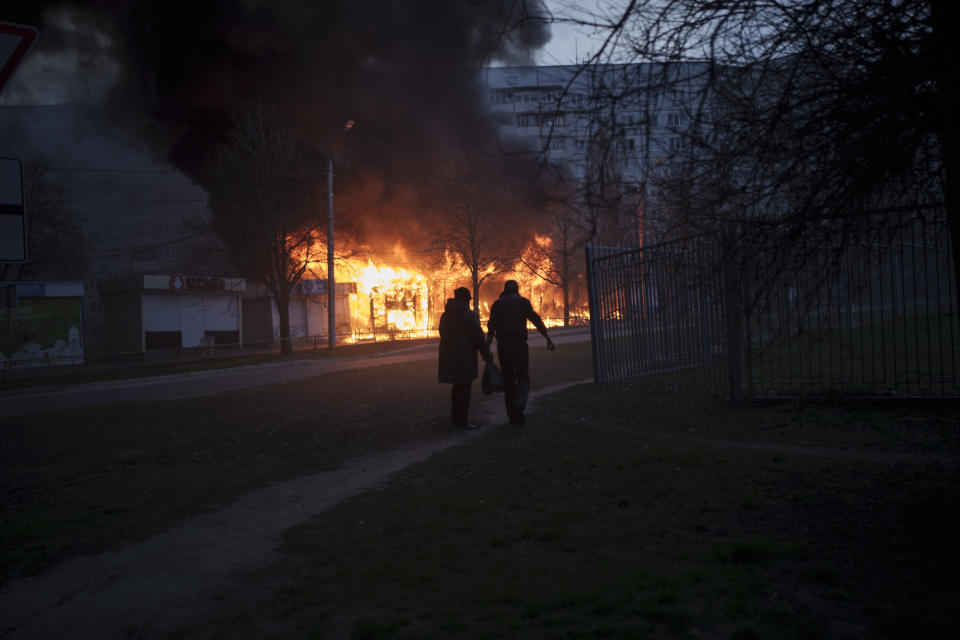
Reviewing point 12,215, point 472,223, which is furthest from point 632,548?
point 472,223

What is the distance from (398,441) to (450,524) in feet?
12.3

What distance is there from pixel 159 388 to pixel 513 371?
12.4m

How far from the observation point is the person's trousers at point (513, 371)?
857 centimetres

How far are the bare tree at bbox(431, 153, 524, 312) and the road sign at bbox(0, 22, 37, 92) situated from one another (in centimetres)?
2983

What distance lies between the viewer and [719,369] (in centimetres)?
931

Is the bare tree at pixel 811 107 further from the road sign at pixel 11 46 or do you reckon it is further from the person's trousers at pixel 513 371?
the person's trousers at pixel 513 371

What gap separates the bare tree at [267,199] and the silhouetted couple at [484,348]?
19.3 meters

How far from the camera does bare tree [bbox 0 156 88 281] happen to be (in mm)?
31297

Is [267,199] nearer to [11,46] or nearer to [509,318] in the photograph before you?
[509,318]

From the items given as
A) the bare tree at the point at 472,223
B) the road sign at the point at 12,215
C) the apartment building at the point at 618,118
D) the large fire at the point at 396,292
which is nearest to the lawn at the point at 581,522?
the road sign at the point at 12,215

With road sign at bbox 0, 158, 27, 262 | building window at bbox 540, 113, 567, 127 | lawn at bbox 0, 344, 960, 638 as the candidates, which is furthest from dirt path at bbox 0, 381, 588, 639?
building window at bbox 540, 113, 567, 127

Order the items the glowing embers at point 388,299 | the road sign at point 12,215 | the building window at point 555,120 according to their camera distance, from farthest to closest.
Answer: the glowing embers at point 388,299 → the building window at point 555,120 → the road sign at point 12,215

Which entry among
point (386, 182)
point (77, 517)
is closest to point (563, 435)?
point (77, 517)

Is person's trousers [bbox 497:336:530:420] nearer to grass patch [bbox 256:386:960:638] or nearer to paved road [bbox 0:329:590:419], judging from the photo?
grass patch [bbox 256:386:960:638]
